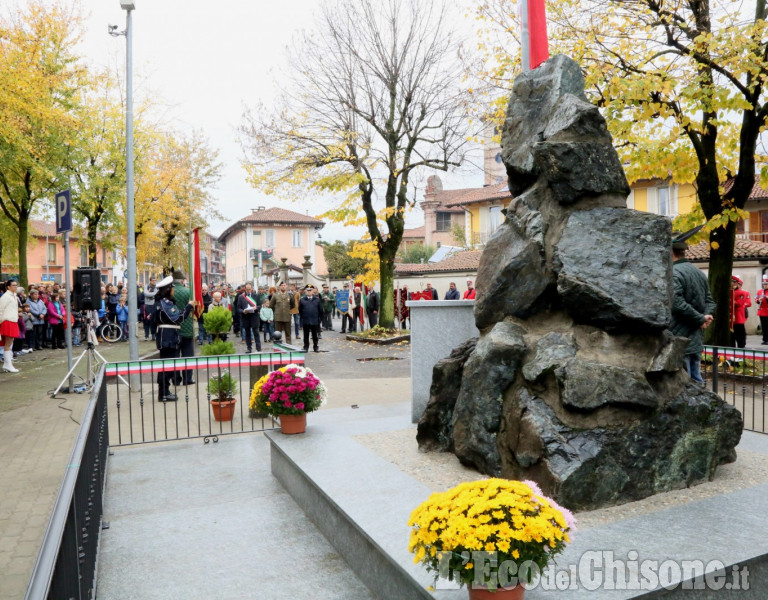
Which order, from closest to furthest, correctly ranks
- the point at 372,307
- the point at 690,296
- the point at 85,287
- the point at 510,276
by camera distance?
the point at 510,276
the point at 690,296
the point at 85,287
the point at 372,307

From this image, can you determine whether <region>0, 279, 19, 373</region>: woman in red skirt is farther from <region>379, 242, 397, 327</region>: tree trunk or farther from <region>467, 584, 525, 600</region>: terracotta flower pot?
<region>467, 584, 525, 600</region>: terracotta flower pot

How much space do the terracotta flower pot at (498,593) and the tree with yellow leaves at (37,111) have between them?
55.4 ft

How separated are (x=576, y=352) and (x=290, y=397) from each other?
3114mm

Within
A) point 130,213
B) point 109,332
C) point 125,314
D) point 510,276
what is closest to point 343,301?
point 125,314

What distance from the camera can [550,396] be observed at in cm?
479

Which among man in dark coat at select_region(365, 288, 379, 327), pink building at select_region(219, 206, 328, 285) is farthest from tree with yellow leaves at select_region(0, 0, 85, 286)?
pink building at select_region(219, 206, 328, 285)

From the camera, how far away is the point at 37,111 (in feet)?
59.4

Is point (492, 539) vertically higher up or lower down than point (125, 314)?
lower down

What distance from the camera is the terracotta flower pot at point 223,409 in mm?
9030

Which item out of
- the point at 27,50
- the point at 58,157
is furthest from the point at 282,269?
the point at 27,50

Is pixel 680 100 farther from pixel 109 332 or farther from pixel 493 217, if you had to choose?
pixel 493 217

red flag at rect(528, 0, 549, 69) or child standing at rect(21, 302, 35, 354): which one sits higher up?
red flag at rect(528, 0, 549, 69)

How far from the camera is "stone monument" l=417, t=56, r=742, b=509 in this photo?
454cm

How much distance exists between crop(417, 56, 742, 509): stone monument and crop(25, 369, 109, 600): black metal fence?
2895 millimetres
